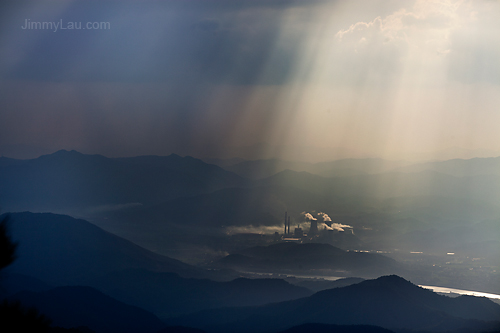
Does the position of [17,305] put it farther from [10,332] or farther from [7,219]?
[7,219]

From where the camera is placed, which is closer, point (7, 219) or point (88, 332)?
point (7, 219)

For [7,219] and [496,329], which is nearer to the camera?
[7,219]

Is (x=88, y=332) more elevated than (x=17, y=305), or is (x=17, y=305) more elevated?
(x=17, y=305)

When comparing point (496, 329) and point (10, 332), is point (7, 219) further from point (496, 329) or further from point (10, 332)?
point (496, 329)

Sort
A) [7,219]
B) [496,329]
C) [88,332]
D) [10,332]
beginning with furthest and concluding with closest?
[496,329] → [88,332] → [10,332] → [7,219]

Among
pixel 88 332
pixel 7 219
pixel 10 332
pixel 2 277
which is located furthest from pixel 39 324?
pixel 88 332

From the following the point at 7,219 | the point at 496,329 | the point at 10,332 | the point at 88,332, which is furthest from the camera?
the point at 496,329

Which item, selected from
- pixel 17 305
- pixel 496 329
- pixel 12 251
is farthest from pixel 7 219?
pixel 496 329

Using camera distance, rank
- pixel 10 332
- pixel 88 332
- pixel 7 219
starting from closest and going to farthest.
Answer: pixel 7 219
pixel 10 332
pixel 88 332

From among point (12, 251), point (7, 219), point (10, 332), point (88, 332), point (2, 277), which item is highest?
point (7, 219)
